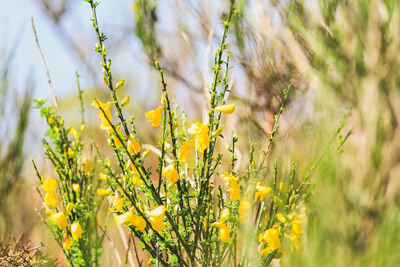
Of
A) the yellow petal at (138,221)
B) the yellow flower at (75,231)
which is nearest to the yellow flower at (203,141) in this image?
the yellow petal at (138,221)

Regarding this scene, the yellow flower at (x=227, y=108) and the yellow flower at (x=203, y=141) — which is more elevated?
the yellow flower at (x=227, y=108)

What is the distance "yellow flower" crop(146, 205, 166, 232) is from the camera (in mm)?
443

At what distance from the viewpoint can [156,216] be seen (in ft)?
1.48

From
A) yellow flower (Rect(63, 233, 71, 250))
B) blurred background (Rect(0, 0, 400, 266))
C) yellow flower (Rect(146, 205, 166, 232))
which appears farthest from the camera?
yellow flower (Rect(63, 233, 71, 250))

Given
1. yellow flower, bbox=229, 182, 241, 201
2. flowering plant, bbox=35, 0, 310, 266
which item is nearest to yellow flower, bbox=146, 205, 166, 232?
flowering plant, bbox=35, 0, 310, 266

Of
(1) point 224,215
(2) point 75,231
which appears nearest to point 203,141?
(1) point 224,215

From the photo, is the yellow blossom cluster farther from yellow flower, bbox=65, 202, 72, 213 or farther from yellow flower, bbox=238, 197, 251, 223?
yellow flower, bbox=238, 197, 251, 223

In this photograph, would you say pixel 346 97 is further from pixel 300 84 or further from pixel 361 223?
pixel 300 84

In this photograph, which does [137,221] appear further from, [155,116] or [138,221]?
[155,116]

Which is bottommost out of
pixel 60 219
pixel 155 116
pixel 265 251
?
pixel 265 251

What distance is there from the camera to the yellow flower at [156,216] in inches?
17.4

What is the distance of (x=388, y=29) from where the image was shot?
28 cm

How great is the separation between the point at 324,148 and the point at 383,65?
0.29ft

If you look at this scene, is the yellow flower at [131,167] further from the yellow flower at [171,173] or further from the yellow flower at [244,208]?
the yellow flower at [244,208]
